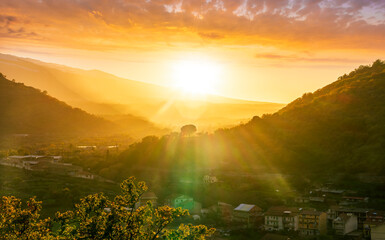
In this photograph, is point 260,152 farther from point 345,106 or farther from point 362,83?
point 362,83

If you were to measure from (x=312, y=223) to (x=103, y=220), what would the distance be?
23602 mm

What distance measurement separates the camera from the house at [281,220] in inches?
1266

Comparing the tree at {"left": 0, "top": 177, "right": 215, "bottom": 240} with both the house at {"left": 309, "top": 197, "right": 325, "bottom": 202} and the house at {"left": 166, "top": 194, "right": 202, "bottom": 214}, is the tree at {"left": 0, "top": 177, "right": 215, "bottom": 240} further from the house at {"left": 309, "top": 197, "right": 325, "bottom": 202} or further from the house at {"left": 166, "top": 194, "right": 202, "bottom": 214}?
the house at {"left": 309, "top": 197, "right": 325, "bottom": 202}

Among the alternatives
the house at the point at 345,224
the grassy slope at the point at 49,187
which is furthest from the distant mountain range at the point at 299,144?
the house at the point at 345,224

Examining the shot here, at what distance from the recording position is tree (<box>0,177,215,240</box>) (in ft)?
33.5

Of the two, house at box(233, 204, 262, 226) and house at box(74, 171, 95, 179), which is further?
house at box(74, 171, 95, 179)

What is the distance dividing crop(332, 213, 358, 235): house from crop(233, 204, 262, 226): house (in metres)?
5.88

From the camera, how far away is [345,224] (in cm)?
3061

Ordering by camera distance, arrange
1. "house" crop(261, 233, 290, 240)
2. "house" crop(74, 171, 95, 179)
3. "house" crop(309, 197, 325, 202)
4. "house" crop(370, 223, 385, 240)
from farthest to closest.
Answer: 1. "house" crop(74, 171, 95, 179)
2. "house" crop(309, 197, 325, 202)
3. "house" crop(261, 233, 290, 240)
4. "house" crop(370, 223, 385, 240)

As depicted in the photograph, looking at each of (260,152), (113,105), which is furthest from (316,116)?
(113,105)

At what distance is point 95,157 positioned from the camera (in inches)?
2544

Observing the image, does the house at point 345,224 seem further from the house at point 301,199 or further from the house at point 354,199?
the house at point 301,199

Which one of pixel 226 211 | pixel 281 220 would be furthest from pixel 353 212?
pixel 226 211

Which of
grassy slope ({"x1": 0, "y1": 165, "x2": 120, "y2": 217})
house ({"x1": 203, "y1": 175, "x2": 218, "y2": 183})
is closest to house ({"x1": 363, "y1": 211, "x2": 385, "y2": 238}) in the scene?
house ({"x1": 203, "y1": 175, "x2": 218, "y2": 183})
